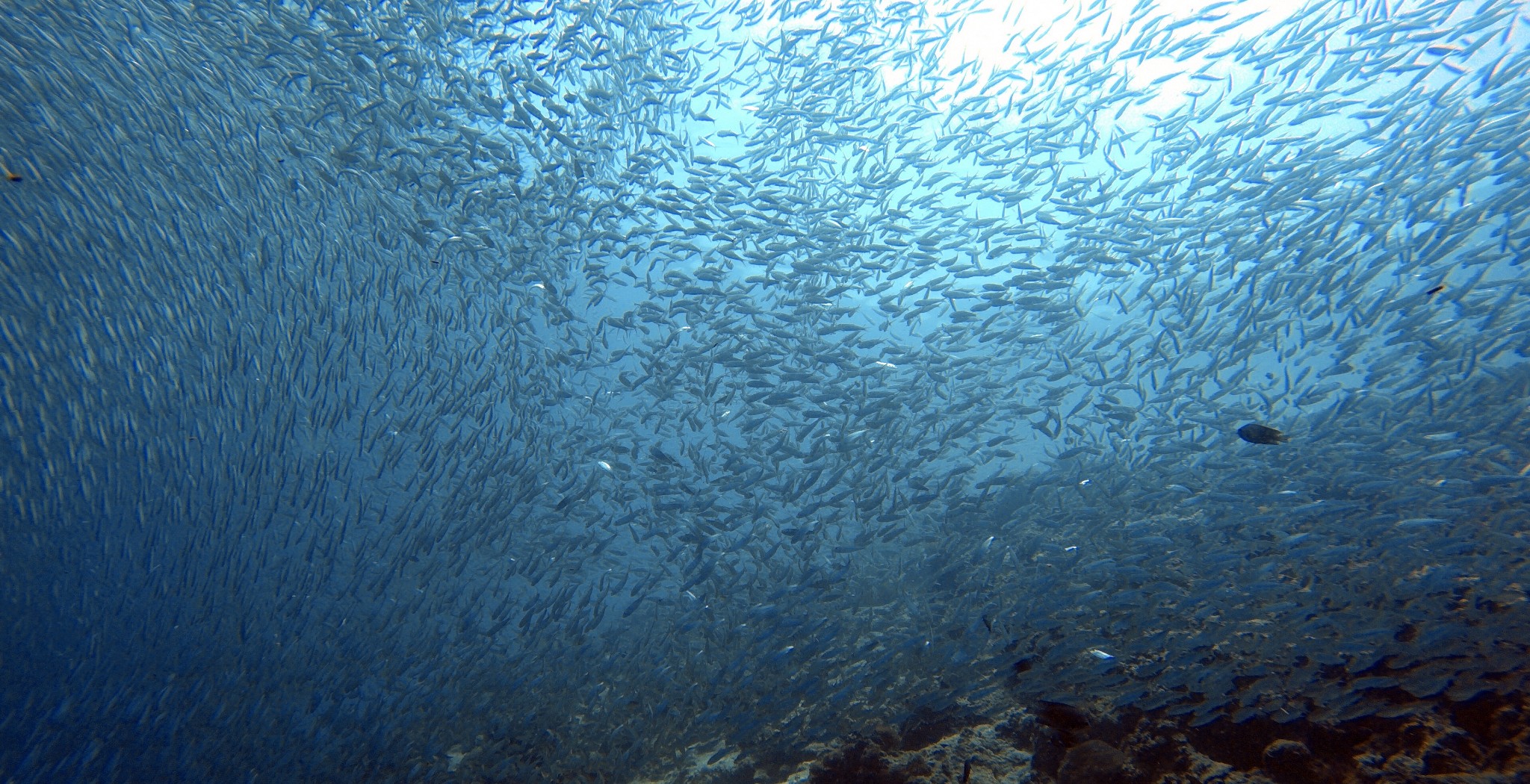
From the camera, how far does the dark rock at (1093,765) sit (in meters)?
4.77

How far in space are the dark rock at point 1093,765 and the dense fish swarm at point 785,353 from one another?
2.68 feet

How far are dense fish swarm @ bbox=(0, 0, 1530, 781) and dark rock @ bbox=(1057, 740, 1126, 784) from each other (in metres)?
0.82

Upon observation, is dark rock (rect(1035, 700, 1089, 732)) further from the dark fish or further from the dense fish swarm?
the dark fish

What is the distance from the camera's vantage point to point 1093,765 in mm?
4867

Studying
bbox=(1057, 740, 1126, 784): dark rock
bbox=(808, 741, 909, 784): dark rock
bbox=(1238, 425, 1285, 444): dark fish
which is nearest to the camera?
bbox=(1238, 425, 1285, 444): dark fish

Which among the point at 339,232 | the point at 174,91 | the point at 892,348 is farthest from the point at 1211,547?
the point at 174,91

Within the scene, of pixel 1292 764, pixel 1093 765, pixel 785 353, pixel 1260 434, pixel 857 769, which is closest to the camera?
pixel 1292 764

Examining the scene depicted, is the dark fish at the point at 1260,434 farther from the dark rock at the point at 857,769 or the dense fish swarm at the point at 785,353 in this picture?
the dark rock at the point at 857,769

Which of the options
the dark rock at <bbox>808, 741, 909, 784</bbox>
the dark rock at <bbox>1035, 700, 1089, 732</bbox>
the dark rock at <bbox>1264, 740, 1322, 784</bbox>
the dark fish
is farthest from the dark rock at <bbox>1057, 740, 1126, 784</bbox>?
the dark fish

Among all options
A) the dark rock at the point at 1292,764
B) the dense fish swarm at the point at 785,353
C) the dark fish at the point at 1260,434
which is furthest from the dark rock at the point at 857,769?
the dark fish at the point at 1260,434

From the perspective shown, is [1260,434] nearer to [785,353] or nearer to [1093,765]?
[1093,765]

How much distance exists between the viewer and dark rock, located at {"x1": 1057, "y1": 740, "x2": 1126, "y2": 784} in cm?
477

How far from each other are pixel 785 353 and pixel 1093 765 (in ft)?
17.8

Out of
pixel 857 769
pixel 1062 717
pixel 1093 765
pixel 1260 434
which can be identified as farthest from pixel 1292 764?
pixel 857 769
